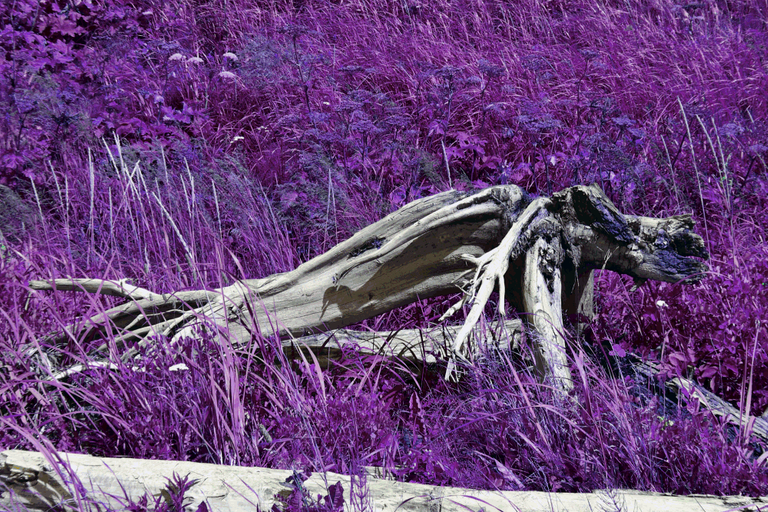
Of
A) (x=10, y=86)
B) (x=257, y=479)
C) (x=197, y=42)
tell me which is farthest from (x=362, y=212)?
(x=197, y=42)

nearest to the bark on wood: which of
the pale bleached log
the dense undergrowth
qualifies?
the dense undergrowth

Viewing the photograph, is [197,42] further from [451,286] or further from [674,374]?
[674,374]

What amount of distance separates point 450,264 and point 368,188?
1.38m

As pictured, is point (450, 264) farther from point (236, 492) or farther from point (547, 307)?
point (236, 492)

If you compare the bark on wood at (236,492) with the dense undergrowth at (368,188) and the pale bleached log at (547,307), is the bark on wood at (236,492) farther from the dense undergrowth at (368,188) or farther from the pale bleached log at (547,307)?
the pale bleached log at (547,307)

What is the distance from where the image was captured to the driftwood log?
2492 millimetres

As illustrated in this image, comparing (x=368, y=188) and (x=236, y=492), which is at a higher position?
(x=368, y=188)

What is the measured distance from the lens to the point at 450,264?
2.65 m

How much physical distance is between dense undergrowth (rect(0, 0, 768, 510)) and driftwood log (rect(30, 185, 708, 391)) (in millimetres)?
191

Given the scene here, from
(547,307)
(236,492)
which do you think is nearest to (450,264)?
(547,307)

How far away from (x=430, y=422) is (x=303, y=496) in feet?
2.51

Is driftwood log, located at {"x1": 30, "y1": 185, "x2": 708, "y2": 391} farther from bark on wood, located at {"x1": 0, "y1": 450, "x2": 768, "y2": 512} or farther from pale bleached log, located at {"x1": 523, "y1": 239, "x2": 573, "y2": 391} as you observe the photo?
bark on wood, located at {"x1": 0, "y1": 450, "x2": 768, "y2": 512}

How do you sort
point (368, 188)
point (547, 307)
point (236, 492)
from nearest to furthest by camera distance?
point (236, 492) → point (547, 307) → point (368, 188)

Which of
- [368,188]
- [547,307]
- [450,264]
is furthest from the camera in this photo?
[368,188]
